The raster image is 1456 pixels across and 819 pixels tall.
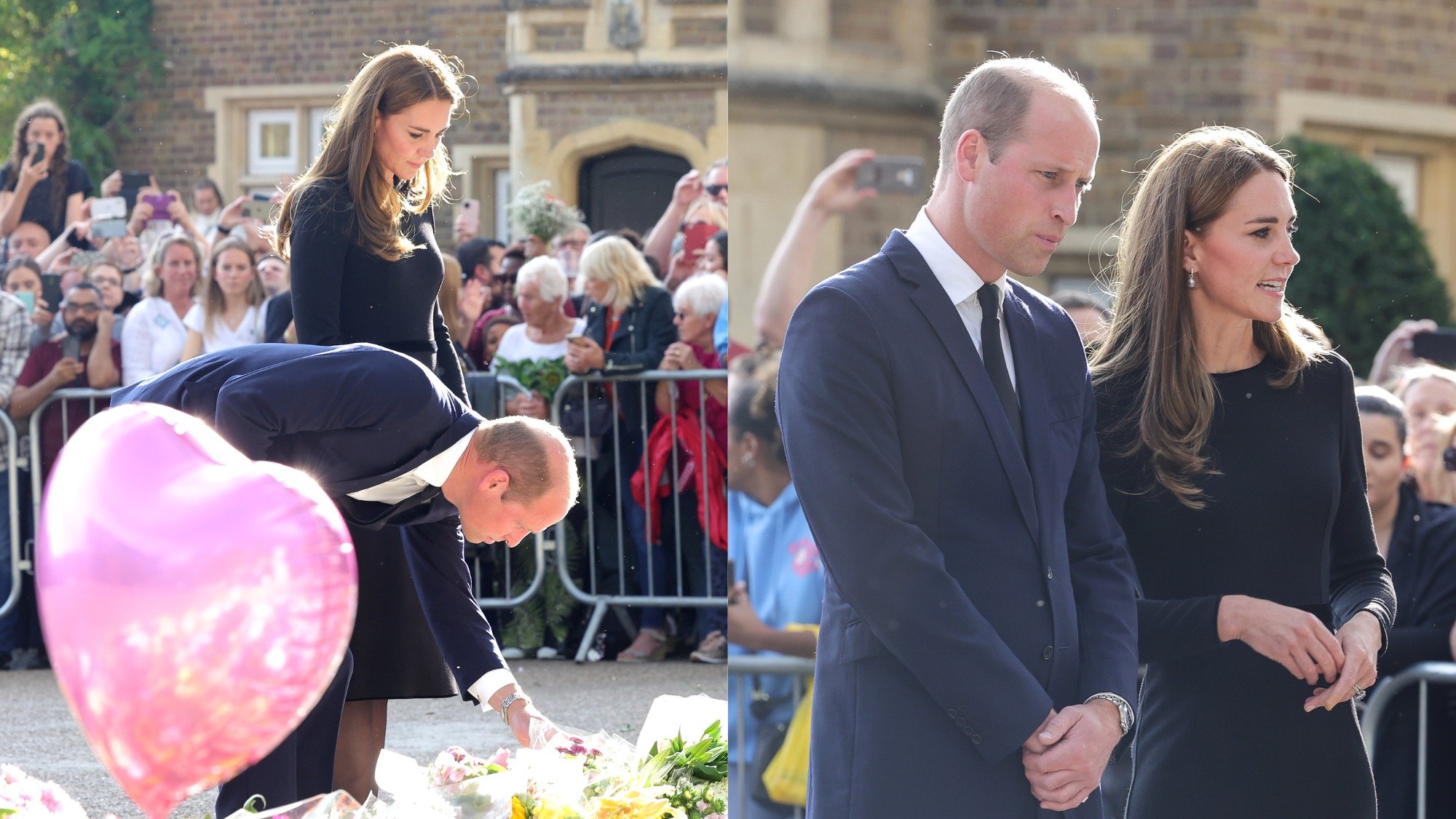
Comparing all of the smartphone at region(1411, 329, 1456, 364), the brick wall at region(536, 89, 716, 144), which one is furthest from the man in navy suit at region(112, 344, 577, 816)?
the brick wall at region(536, 89, 716, 144)

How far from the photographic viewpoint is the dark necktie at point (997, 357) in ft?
7.82

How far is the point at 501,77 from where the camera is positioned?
31.8ft

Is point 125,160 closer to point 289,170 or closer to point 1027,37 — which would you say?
point 289,170

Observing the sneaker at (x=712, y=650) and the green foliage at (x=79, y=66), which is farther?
the green foliage at (x=79, y=66)

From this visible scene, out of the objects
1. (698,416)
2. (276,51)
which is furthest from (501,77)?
(698,416)

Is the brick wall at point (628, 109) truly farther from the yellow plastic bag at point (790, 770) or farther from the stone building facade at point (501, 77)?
the yellow plastic bag at point (790, 770)

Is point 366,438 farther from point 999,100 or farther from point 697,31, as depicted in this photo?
point 697,31

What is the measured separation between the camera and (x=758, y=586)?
4.03m

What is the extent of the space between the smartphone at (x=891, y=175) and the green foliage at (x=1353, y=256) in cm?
463

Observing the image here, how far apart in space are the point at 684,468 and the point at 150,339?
7.58 ft

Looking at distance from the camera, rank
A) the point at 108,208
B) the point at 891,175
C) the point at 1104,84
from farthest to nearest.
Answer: the point at 1104,84
the point at 108,208
the point at 891,175

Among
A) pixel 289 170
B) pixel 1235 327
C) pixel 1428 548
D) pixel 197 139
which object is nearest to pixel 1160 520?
pixel 1235 327

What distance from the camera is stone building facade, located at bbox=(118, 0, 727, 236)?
342 inches

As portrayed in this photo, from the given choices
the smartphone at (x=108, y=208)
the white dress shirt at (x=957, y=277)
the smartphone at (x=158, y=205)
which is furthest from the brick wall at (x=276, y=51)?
the white dress shirt at (x=957, y=277)
